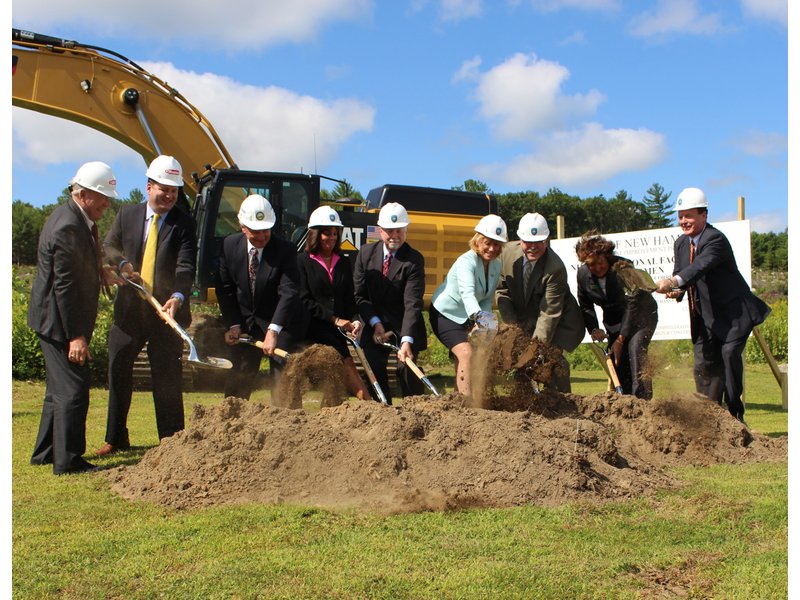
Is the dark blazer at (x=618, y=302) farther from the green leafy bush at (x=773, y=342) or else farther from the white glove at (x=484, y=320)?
the green leafy bush at (x=773, y=342)

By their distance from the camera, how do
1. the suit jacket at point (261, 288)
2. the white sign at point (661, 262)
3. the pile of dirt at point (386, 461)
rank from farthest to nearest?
the white sign at point (661, 262)
the suit jacket at point (261, 288)
the pile of dirt at point (386, 461)

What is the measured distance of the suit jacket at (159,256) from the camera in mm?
Result: 7195

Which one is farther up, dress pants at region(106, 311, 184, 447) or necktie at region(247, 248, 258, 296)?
necktie at region(247, 248, 258, 296)

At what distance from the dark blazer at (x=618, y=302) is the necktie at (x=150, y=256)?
4.35 metres

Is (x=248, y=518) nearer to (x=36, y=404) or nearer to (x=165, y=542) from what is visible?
(x=165, y=542)

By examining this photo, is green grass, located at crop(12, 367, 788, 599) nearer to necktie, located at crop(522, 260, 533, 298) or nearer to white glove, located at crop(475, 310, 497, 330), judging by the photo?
white glove, located at crop(475, 310, 497, 330)

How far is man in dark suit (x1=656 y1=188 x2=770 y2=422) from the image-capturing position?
8414 mm

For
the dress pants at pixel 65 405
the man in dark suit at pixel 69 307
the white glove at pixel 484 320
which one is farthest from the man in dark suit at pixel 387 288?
the dress pants at pixel 65 405

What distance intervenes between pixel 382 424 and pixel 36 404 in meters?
6.72

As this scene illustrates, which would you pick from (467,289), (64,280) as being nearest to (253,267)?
(64,280)

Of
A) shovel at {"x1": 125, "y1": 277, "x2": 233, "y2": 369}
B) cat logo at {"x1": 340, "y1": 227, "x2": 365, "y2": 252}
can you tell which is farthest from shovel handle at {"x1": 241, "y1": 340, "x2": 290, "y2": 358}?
cat logo at {"x1": 340, "y1": 227, "x2": 365, "y2": 252}

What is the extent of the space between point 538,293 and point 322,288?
2.08 metres

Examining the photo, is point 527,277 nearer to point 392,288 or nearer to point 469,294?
point 469,294

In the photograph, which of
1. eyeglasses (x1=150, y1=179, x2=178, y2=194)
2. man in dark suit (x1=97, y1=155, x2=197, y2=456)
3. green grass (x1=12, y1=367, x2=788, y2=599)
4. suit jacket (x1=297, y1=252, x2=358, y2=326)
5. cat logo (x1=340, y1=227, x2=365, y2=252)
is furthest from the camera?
cat logo (x1=340, y1=227, x2=365, y2=252)
